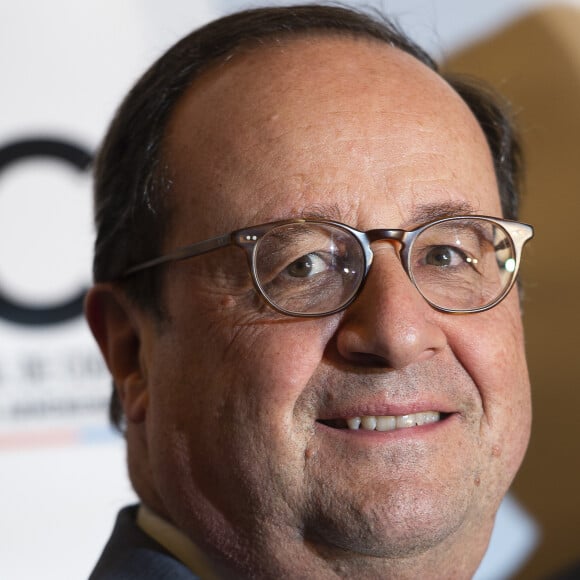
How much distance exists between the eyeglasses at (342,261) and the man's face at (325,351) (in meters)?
0.02

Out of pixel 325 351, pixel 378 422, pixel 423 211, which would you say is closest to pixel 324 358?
pixel 325 351

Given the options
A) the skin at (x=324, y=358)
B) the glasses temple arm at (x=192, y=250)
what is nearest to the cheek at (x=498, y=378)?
the skin at (x=324, y=358)

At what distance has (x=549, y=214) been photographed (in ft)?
7.76

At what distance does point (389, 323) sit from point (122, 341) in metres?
0.53

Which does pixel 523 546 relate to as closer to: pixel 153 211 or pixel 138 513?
pixel 138 513

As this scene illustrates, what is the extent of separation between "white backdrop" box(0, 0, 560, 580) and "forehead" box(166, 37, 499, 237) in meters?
0.89

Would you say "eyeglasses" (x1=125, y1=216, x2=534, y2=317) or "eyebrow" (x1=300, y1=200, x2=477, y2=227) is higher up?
"eyebrow" (x1=300, y1=200, x2=477, y2=227)

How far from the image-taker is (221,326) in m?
1.27

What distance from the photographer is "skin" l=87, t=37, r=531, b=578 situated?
1175mm

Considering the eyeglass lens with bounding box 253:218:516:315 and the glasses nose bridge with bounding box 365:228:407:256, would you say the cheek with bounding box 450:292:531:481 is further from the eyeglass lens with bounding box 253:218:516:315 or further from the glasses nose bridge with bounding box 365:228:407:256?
the glasses nose bridge with bounding box 365:228:407:256

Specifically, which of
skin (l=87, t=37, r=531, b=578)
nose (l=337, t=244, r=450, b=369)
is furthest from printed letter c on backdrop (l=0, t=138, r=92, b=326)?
nose (l=337, t=244, r=450, b=369)

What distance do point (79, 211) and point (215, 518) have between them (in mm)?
1186

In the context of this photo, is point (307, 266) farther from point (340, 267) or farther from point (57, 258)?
point (57, 258)

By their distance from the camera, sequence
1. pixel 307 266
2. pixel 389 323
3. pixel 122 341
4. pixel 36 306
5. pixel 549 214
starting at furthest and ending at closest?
pixel 549 214, pixel 36 306, pixel 122 341, pixel 307 266, pixel 389 323
